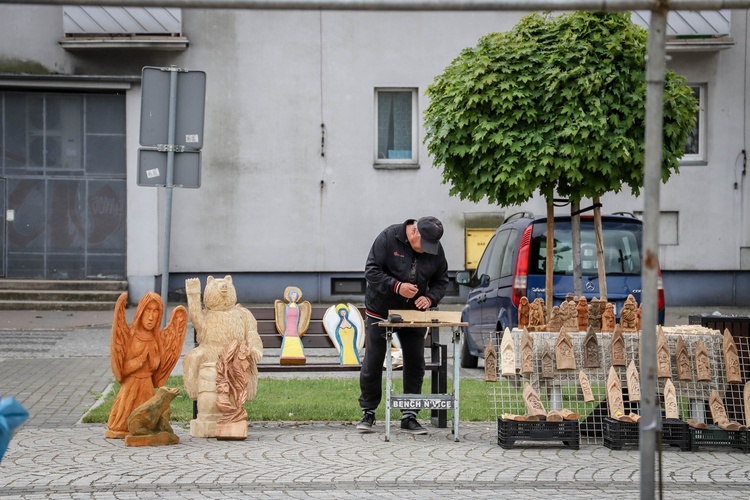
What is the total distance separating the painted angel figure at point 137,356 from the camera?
9383 millimetres

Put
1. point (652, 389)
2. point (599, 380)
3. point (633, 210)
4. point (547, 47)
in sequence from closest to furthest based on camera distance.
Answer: point (652, 389) < point (599, 380) < point (547, 47) < point (633, 210)

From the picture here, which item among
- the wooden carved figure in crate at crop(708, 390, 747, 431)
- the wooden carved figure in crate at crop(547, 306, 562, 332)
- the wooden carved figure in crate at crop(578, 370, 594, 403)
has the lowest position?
the wooden carved figure in crate at crop(708, 390, 747, 431)

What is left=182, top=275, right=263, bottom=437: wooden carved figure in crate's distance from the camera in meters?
9.46

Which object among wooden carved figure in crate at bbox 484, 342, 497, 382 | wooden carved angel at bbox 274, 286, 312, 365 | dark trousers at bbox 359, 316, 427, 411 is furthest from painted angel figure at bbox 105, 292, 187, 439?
wooden carved figure in crate at bbox 484, 342, 497, 382

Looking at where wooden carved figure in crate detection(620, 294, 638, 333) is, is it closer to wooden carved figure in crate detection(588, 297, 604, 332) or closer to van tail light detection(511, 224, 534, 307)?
wooden carved figure in crate detection(588, 297, 604, 332)

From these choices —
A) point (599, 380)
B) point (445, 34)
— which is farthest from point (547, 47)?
point (445, 34)

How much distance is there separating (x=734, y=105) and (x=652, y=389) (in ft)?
68.5

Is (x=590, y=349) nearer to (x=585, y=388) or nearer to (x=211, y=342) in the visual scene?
(x=585, y=388)

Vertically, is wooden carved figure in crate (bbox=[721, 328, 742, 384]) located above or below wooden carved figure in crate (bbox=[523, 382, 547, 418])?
above

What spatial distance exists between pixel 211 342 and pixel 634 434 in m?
3.42

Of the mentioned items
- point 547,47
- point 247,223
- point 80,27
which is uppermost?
point 80,27

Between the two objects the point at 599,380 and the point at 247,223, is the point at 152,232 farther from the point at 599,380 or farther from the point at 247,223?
the point at 599,380

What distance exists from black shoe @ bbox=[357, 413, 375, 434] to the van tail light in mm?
3678

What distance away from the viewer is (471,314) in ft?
49.8
